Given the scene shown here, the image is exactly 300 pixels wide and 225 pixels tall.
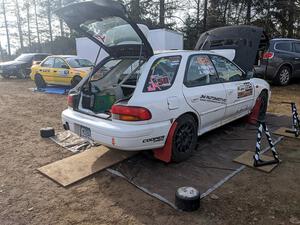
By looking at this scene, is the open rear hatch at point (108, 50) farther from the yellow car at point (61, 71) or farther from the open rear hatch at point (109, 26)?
the yellow car at point (61, 71)

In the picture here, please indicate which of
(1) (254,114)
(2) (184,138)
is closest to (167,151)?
(2) (184,138)

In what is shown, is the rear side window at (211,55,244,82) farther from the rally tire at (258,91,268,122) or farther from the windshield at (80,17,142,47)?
the windshield at (80,17,142,47)

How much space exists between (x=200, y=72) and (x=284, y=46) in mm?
7176

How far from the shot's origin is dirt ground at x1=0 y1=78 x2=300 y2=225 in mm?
2795

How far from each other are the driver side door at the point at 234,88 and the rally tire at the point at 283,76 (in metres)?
5.27

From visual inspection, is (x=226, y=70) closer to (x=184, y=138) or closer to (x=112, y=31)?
(x=184, y=138)

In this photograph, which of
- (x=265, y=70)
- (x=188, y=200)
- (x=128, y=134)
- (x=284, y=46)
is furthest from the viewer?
(x=284, y=46)

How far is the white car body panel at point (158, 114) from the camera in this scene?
132 inches

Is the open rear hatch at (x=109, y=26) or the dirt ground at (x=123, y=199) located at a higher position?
the open rear hatch at (x=109, y=26)

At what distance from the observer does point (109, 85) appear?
461cm

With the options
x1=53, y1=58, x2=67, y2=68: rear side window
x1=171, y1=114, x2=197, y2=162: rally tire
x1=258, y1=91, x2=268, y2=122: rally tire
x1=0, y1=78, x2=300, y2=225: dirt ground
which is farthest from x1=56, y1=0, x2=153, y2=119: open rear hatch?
x1=53, y1=58, x2=67, y2=68: rear side window

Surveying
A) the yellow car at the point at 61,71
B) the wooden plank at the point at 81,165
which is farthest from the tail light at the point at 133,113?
the yellow car at the point at 61,71

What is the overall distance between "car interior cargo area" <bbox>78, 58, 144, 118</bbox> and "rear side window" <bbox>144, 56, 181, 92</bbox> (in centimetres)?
42

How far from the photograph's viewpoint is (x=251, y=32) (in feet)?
22.1
